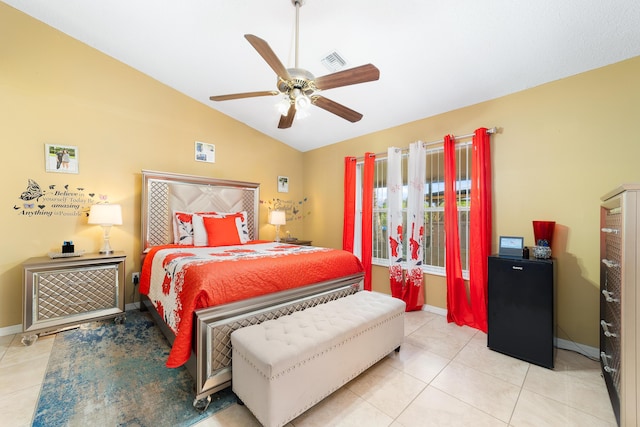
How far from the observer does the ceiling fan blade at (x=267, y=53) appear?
152cm

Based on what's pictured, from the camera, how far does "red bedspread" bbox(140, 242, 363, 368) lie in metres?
1.64

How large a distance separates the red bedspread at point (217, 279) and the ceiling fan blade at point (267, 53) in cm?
142

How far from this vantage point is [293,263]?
220 centimetres

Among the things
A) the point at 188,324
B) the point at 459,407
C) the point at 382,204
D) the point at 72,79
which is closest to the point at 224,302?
the point at 188,324

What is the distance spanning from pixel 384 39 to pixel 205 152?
9.64 ft

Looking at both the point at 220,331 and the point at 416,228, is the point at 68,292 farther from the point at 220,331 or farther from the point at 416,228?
the point at 416,228

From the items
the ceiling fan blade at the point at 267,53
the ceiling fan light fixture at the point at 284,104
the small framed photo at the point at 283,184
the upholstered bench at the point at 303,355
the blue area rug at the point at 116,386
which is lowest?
the blue area rug at the point at 116,386

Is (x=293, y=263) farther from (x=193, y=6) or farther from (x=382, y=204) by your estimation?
(x=193, y=6)

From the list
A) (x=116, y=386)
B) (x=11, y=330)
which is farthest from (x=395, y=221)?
(x=11, y=330)

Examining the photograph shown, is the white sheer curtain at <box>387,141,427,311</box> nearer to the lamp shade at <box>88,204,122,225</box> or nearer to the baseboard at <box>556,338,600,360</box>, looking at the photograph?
the baseboard at <box>556,338,600,360</box>

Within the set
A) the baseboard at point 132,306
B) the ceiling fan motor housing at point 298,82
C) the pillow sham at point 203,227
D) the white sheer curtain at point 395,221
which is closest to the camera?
the ceiling fan motor housing at point 298,82

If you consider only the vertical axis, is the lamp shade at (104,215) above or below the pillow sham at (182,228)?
above

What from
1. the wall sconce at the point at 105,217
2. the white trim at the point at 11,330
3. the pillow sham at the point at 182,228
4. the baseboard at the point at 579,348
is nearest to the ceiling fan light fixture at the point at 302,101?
the pillow sham at the point at 182,228

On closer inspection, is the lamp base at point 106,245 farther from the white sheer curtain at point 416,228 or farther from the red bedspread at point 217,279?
the white sheer curtain at point 416,228
